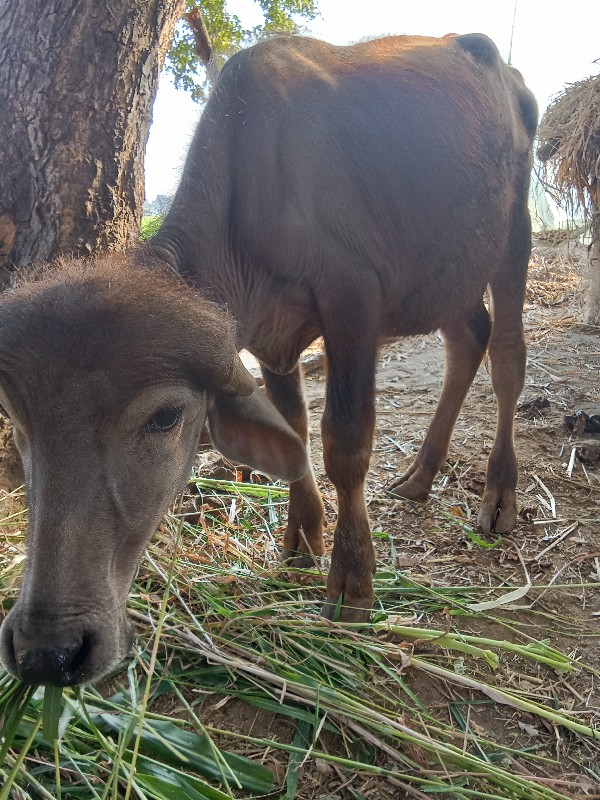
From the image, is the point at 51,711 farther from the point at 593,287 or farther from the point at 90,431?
the point at 593,287

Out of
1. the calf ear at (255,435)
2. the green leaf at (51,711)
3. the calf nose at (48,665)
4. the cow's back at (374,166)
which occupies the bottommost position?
the green leaf at (51,711)

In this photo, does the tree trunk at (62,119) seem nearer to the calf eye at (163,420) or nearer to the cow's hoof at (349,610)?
the calf eye at (163,420)

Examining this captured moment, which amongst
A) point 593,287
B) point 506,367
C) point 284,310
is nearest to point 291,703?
point 284,310

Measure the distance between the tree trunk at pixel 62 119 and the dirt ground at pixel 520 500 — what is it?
39.8 inches

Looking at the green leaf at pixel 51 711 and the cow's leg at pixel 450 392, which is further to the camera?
the cow's leg at pixel 450 392

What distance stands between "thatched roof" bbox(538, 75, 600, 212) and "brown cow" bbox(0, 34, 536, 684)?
2528mm

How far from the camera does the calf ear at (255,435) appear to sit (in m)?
1.98

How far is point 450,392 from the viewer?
367cm

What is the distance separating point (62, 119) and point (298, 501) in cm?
205

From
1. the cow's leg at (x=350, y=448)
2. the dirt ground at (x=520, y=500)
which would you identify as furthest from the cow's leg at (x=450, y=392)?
the cow's leg at (x=350, y=448)

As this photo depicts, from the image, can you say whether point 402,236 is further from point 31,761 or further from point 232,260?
point 31,761

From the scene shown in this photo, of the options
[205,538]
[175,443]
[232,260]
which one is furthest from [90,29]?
[205,538]

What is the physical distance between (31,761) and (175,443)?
96cm

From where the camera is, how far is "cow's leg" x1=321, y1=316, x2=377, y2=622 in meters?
2.40
